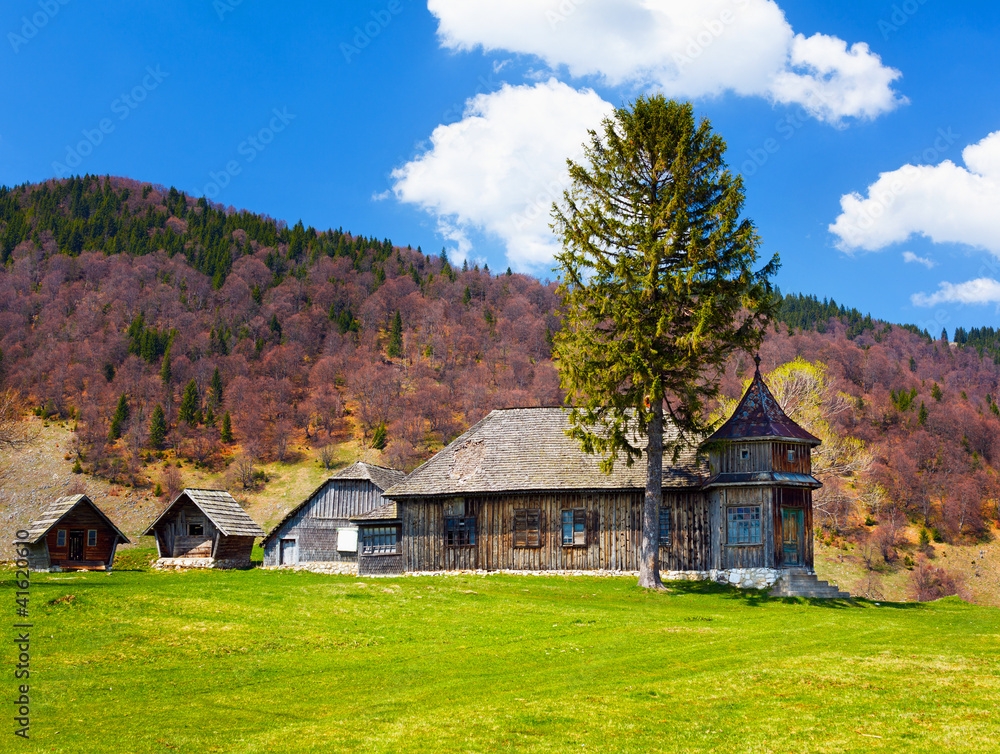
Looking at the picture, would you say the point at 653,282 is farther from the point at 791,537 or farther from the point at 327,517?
the point at 327,517

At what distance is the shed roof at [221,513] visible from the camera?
1804 inches

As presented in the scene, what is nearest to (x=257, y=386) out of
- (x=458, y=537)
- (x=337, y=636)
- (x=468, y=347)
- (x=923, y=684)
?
(x=468, y=347)

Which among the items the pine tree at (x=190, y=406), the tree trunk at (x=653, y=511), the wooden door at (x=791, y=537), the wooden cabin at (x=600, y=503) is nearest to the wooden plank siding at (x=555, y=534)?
the wooden cabin at (x=600, y=503)

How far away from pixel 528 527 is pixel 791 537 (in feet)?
37.7

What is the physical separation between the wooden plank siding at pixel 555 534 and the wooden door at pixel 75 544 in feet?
64.3

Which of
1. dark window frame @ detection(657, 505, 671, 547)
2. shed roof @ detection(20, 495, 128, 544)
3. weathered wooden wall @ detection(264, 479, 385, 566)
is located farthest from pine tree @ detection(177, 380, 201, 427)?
dark window frame @ detection(657, 505, 671, 547)

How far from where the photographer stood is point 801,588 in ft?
Result: 103

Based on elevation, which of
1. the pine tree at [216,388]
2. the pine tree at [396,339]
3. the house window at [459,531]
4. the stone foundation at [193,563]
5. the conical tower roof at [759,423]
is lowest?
the stone foundation at [193,563]

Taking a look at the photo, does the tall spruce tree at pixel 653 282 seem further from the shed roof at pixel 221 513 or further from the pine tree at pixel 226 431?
the pine tree at pixel 226 431

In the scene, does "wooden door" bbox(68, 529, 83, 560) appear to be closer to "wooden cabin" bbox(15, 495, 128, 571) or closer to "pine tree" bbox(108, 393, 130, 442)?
"wooden cabin" bbox(15, 495, 128, 571)

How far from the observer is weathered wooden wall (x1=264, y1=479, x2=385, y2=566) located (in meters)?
51.2

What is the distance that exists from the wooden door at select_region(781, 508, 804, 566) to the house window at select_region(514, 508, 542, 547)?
1063 centimetres

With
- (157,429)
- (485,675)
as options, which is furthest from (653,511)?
(157,429)

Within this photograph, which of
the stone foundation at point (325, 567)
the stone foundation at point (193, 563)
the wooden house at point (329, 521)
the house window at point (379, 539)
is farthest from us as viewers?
the wooden house at point (329, 521)
